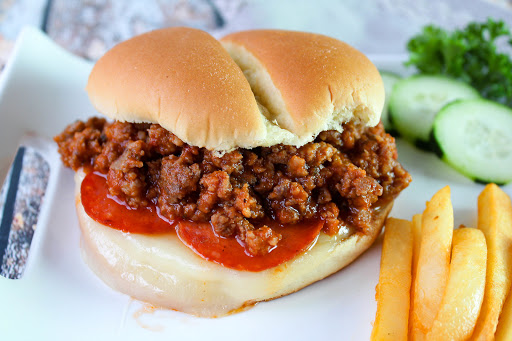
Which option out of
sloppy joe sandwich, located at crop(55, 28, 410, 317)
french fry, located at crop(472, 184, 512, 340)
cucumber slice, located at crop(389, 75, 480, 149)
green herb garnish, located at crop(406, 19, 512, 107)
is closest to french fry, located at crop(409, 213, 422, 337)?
sloppy joe sandwich, located at crop(55, 28, 410, 317)

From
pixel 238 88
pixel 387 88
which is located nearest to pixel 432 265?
pixel 238 88

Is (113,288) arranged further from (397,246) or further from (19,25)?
(19,25)

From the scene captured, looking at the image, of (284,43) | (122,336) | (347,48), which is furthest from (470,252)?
(122,336)

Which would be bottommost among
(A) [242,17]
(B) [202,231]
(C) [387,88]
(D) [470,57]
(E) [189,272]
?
(A) [242,17]

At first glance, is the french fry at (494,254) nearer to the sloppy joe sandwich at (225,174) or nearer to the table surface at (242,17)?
the sloppy joe sandwich at (225,174)

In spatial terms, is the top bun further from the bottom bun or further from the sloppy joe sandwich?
the bottom bun

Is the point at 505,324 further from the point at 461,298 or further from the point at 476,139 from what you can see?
the point at 476,139

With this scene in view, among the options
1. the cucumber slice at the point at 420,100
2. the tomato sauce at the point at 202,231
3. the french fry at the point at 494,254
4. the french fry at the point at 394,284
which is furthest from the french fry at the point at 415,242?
the cucumber slice at the point at 420,100
